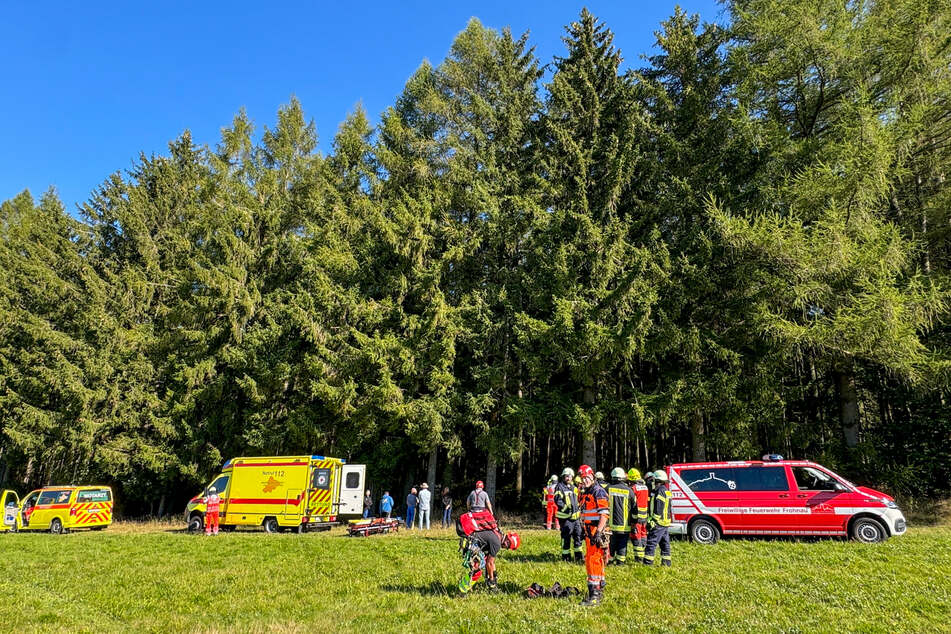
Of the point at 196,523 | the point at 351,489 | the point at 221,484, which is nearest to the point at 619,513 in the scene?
the point at 351,489

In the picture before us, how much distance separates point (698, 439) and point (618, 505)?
10757 mm

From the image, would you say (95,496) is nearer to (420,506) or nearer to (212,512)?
(212,512)

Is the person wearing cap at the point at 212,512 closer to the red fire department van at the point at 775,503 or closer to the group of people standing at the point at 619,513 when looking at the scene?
the group of people standing at the point at 619,513

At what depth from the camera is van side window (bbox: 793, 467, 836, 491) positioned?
11.8 metres

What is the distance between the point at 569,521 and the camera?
9750mm

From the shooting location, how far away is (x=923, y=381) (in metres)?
14.9

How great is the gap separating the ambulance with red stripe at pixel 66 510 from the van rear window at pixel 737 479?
2281 cm

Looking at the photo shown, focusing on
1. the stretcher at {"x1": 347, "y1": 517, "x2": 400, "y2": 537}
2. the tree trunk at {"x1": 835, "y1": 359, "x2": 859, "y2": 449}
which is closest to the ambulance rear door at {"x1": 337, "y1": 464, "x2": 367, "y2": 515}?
the stretcher at {"x1": 347, "y1": 517, "x2": 400, "y2": 537}

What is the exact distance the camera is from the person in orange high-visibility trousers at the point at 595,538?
682 centimetres

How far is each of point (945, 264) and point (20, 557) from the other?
29672 mm

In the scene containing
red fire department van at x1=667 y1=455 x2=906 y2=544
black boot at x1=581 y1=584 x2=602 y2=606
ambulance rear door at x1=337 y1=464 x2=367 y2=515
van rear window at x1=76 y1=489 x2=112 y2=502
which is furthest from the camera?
van rear window at x1=76 y1=489 x2=112 y2=502

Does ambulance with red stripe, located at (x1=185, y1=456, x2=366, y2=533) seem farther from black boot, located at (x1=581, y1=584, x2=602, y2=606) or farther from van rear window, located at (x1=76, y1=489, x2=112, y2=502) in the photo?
black boot, located at (x1=581, y1=584, x2=602, y2=606)

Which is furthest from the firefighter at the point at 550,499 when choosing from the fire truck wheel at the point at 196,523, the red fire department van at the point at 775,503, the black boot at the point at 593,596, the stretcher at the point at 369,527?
the fire truck wheel at the point at 196,523

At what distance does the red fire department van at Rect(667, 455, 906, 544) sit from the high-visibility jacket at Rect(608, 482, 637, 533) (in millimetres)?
5018
